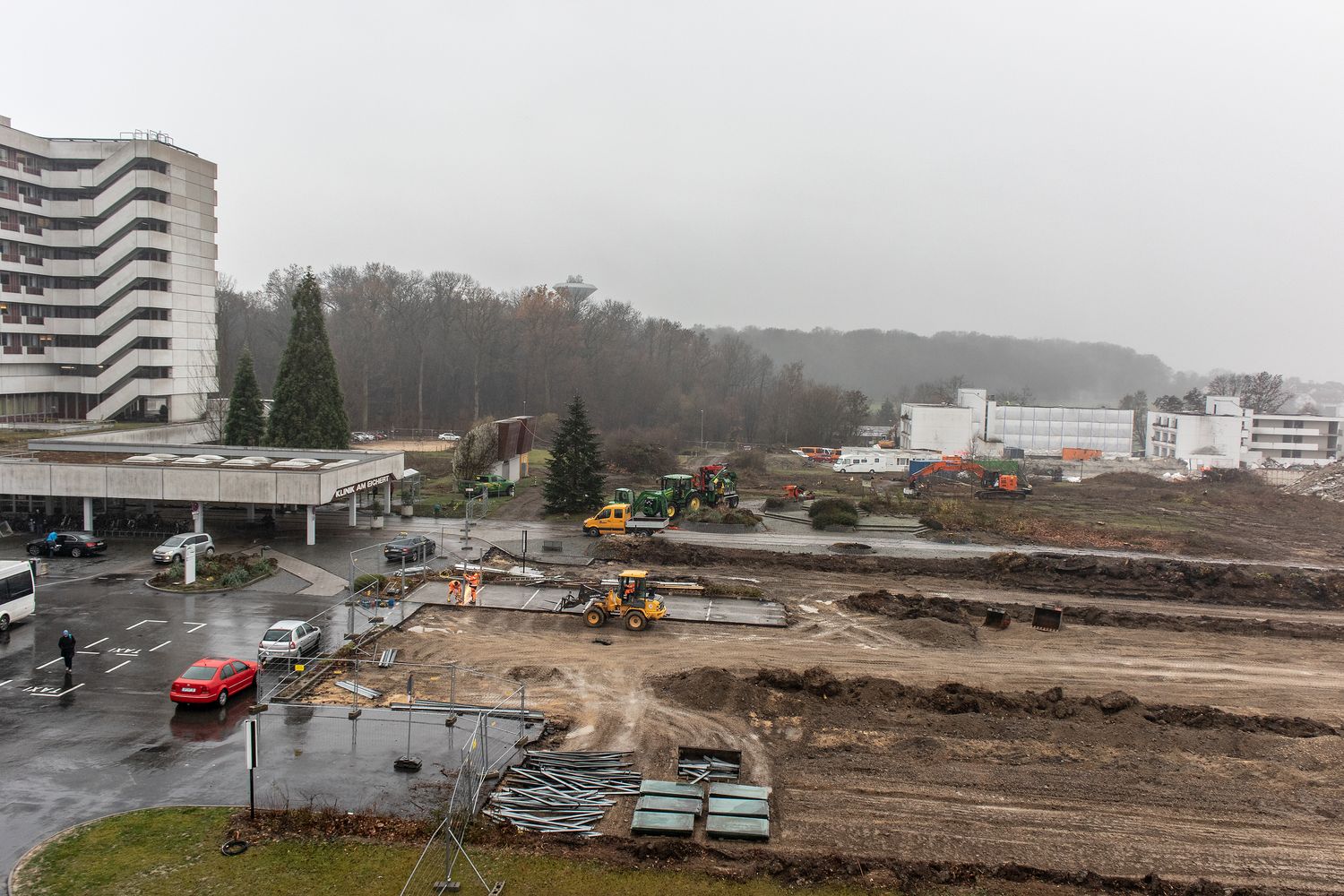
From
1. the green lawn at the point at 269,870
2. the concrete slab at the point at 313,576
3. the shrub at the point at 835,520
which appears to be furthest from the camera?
the shrub at the point at 835,520

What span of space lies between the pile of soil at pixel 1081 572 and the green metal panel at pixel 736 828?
2214 centimetres

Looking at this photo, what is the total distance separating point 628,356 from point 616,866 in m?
96.8

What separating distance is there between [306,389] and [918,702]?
138 feet

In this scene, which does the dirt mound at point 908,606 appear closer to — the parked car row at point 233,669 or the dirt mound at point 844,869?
the dirt mound at point 844,869

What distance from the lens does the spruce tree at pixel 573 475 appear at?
1914 inches

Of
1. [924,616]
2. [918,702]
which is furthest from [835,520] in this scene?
[918,702]

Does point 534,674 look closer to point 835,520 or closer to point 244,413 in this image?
point 835,520

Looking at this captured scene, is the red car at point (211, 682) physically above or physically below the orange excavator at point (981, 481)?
below

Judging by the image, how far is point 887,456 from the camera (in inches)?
3019

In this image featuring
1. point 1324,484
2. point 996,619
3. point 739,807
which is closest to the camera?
point 739,807

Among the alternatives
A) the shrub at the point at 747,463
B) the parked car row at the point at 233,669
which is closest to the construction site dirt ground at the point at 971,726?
the parked car row at the point at 233,669

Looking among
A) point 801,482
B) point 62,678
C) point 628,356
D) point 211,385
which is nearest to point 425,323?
point 628,356

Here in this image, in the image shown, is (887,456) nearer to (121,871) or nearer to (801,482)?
(801,482)

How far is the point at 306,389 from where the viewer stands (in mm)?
50844
